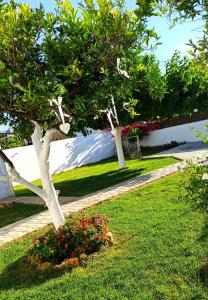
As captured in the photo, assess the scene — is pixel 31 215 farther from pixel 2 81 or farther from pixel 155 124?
pixel 155 124

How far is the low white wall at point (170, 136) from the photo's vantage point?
26.7 meters

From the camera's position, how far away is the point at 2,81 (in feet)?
21.0

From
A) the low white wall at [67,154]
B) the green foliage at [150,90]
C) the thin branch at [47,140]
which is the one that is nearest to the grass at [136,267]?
the thin branch at [47,140]

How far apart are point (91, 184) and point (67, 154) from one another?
9043 millimetres

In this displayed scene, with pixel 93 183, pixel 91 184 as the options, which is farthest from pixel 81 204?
pixel 93 183

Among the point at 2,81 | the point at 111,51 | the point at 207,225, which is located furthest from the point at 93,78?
the point at 207,225

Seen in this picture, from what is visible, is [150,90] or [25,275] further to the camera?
[150,90]

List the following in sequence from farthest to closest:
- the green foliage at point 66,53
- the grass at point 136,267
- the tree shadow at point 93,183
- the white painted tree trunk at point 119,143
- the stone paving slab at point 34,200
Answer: the white painted tree trunk at point 119,143, the tree shadow at point 93,183, the stone paving slab at point 34,200, the green foliage at point 66,53, the grass at point 136,267

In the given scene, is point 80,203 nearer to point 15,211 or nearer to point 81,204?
point 81,204

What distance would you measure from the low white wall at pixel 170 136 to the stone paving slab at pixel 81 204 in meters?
11.5

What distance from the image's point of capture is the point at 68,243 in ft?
24.0

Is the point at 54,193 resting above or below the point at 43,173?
below

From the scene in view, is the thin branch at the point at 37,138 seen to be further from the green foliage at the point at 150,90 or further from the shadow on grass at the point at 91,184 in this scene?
the shadow on grass at the point at 91,184

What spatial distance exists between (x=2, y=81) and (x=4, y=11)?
4.04 ft
